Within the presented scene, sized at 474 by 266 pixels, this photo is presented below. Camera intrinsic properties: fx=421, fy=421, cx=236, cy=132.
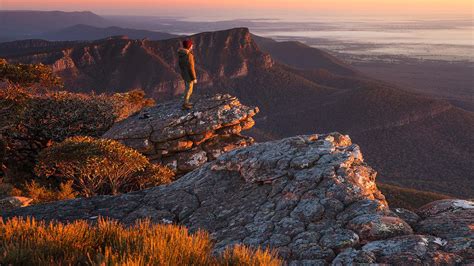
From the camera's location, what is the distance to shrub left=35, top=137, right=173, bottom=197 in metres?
14.1

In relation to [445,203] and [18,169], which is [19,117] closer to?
[18,169]

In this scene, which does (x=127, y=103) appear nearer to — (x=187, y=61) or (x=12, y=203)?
(x=187, y=61)

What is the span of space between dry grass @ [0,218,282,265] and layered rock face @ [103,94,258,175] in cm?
1232

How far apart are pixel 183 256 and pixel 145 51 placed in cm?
13072

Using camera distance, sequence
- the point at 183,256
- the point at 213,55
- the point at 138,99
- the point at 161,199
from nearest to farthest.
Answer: the point at 183,256
the point at 161,199
the point at 138,99
the point at 213,55

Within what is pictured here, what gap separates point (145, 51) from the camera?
130m

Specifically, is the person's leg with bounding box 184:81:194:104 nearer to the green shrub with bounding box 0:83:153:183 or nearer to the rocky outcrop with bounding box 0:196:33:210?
the green shrub with bounding box 0:83:153:183

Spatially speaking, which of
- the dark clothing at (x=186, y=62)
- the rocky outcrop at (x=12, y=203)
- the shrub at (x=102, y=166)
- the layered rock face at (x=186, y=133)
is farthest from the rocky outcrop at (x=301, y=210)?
the dark clothing at (x=186, y=62)

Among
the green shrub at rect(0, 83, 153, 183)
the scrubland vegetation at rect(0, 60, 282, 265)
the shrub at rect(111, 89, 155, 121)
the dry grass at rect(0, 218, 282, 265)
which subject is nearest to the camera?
the dry grass at rect(0, 218, 282, 265)

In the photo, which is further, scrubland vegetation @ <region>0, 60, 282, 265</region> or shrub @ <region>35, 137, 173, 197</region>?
shrub @ <region>35, 137, 173, 197</region>

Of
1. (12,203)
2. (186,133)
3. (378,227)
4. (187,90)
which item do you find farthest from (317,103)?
(378,227)

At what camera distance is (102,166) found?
14.1 m

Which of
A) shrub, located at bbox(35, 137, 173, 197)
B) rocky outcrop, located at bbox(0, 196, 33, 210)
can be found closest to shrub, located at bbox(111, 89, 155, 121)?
shrub, located at bbox(35, 137, 173, 197)

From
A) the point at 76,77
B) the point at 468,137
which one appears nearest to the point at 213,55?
the point at 76,77
